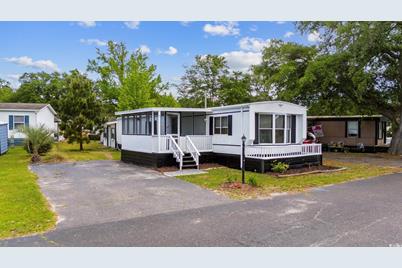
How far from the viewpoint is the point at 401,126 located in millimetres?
18703

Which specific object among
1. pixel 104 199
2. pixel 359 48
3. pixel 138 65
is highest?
pixel 138 65

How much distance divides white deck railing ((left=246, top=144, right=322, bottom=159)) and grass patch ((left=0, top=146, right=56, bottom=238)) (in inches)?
291

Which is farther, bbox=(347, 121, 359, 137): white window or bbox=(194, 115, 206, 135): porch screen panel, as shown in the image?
bbox=(347, 121, 359, 137): white window

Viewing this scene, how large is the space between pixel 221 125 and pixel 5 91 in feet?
155

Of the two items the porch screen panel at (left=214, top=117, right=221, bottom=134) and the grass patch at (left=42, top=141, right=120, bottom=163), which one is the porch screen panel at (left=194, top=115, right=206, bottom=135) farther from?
the grass patch at (left=42, top=141, right=120, bottom=163)

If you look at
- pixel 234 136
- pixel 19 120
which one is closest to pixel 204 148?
pixel 234 136

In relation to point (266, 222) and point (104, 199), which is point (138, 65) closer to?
point (104, 199)

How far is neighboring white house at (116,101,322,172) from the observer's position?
40.7ft

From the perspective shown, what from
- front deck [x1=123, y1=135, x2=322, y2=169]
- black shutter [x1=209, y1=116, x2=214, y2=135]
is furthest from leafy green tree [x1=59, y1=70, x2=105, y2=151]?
black shutter [x1=209, y1=116, x2=214, y2=135]

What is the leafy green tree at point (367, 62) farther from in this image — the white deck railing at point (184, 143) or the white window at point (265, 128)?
the white deck railing at point (184, 143)

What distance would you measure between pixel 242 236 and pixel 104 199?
396 cm

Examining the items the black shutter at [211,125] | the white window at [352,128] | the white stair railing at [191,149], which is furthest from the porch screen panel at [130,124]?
the white window at [352,128]

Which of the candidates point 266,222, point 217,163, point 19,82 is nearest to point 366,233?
point 266,222

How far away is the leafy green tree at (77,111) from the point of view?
71.8 feet
